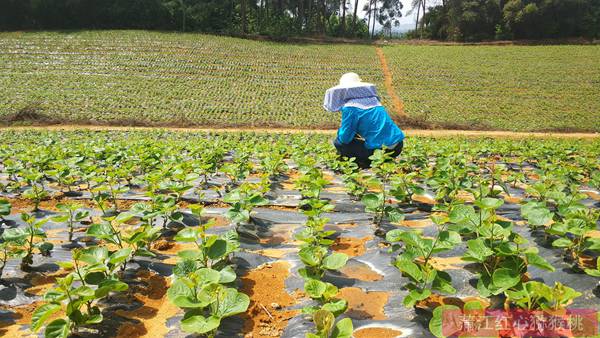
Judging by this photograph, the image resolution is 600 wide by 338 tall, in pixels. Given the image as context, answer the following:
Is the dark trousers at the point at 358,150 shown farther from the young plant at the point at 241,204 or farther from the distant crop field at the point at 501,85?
the distant crop field at the point at 501,85

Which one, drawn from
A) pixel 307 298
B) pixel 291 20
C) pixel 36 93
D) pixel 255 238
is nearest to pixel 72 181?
pixel 255 238

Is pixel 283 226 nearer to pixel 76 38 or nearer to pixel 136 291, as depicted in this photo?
pixel 136 291

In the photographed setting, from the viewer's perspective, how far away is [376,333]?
1789mm

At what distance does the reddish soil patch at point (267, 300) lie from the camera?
1.88 meters

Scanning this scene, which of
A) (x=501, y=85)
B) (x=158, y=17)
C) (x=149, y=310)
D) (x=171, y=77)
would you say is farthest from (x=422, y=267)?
(x=158, y=17)

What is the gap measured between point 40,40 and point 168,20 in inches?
585

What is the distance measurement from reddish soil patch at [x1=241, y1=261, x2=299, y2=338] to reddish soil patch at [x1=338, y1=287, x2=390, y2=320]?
28 cm

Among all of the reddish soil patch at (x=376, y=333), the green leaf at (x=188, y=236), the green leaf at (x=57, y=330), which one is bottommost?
the reddish soil patch at (x=376, y=333)

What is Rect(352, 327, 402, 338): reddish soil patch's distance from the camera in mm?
1760

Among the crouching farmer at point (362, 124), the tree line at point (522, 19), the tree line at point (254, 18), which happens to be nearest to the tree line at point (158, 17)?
the tree line at point (254, 18)

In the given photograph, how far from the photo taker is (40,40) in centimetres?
3891

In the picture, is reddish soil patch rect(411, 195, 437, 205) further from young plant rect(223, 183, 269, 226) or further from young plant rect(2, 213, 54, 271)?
young plant rect(2, 213, 54, 271)

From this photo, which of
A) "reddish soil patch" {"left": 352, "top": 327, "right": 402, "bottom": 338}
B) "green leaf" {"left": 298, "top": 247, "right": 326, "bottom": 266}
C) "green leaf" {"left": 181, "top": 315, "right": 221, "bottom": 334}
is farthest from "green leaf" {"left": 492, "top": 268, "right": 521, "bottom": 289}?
"green leaf" {"left": 181, "top": 315, "right": 221, "bottom": 334}

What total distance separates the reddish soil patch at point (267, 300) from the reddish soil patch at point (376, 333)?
348mm
